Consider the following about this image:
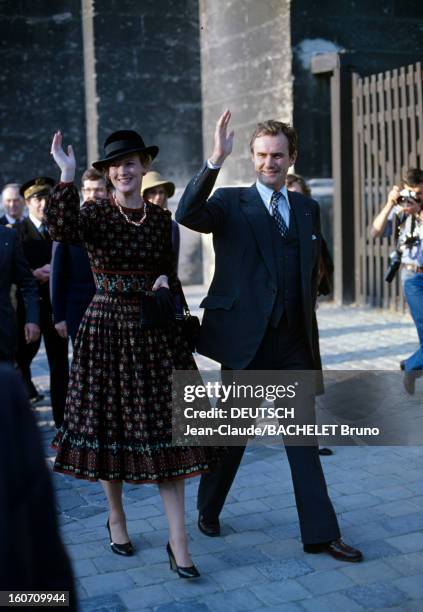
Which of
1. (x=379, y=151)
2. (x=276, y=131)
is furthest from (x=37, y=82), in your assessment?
(x=276, y=131)

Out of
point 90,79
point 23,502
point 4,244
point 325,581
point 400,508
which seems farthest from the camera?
point 90,79

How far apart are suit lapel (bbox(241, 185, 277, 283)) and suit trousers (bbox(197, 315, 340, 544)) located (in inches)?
9.9

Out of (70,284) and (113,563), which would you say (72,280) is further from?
(113,563)

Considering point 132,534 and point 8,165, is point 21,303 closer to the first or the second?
point 132,534

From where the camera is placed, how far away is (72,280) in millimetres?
5863

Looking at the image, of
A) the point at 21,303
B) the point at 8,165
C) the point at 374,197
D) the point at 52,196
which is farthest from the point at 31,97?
the point at 52,196

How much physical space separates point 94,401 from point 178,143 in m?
11.5

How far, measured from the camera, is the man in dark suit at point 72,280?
580 cm

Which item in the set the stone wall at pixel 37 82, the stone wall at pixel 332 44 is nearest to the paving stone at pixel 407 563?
the stone wall at pixel 332 44

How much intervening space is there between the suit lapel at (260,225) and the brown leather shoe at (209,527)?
117 centimetres

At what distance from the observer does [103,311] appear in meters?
4.16

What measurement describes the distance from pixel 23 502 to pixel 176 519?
2694mm

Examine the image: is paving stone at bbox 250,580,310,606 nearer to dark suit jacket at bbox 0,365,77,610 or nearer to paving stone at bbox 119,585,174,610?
paving stone at bbox 119,585,174,610

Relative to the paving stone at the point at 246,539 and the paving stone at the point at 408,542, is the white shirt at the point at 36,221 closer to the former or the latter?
the paving stone at the point at 246,539
